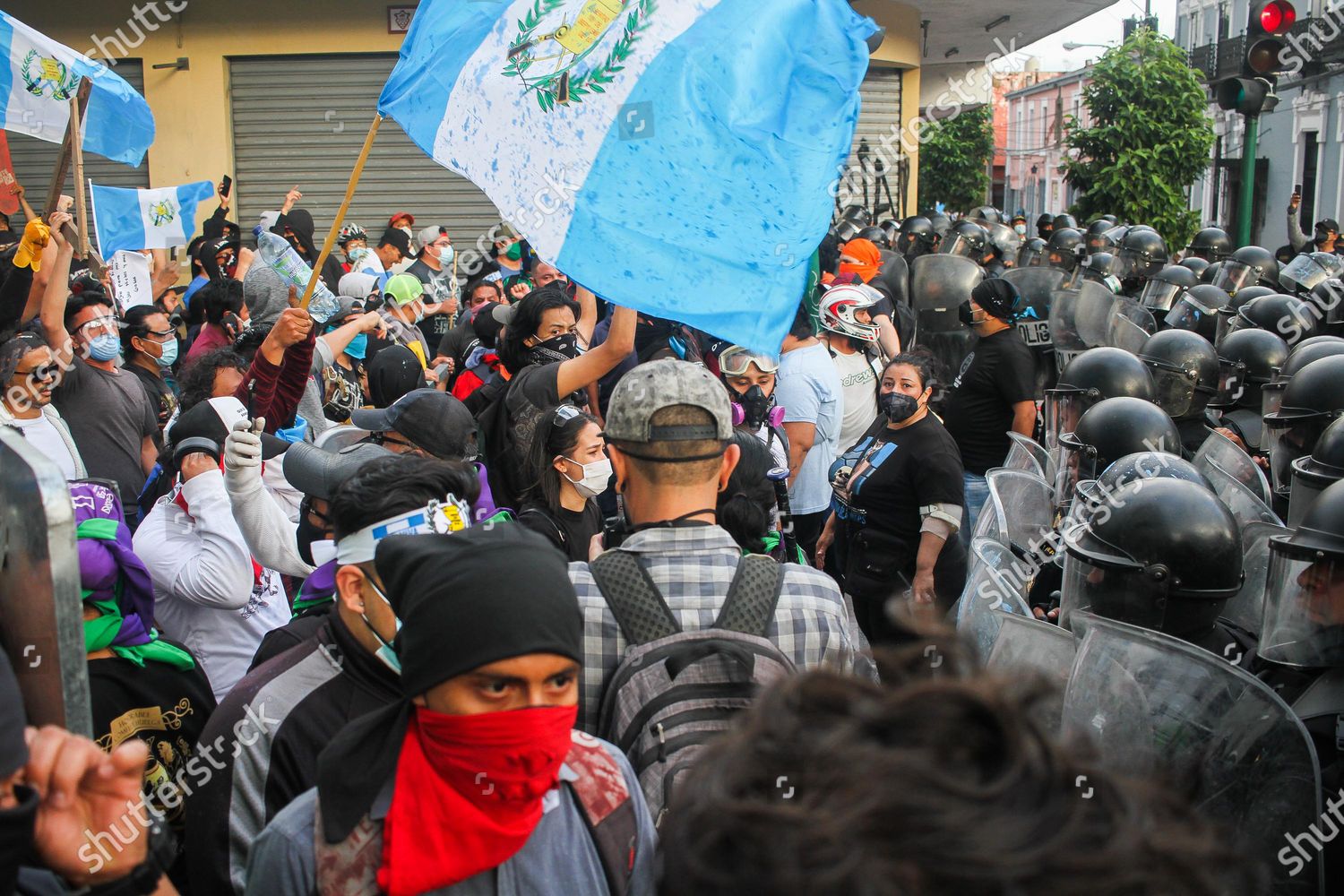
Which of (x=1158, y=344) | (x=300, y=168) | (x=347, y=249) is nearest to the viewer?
(x=1158, y=344)

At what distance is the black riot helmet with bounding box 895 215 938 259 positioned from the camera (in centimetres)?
1762

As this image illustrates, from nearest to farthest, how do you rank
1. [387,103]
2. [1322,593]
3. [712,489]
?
[712,489]
[1322,593]
[387,103]

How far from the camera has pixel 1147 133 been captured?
20.2 meters

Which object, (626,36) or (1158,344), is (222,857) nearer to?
(626,36)

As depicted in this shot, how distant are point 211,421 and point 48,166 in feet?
53.1

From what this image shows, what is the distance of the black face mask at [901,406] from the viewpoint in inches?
225

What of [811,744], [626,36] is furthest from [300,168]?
[811,744]

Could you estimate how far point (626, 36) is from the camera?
4211 mm

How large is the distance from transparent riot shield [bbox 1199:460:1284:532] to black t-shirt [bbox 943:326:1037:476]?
6.70ft

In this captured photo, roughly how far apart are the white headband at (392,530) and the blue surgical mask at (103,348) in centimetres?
417

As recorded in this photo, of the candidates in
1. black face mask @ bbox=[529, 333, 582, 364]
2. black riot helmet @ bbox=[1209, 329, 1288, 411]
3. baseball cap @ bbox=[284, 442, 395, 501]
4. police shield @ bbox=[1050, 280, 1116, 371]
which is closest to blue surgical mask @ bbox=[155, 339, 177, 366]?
black face mask @ bbox=[529, 333, 582, 364]

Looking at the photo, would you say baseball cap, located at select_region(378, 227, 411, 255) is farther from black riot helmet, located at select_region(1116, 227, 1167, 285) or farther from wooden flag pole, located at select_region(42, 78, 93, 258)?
black riot helmet, located at select_region(1116, 227, 1167, 285)

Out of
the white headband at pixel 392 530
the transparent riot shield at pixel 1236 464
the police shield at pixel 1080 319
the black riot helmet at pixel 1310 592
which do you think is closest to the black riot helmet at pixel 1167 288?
the police shield at pixel 1080 319

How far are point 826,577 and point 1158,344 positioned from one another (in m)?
5.41
